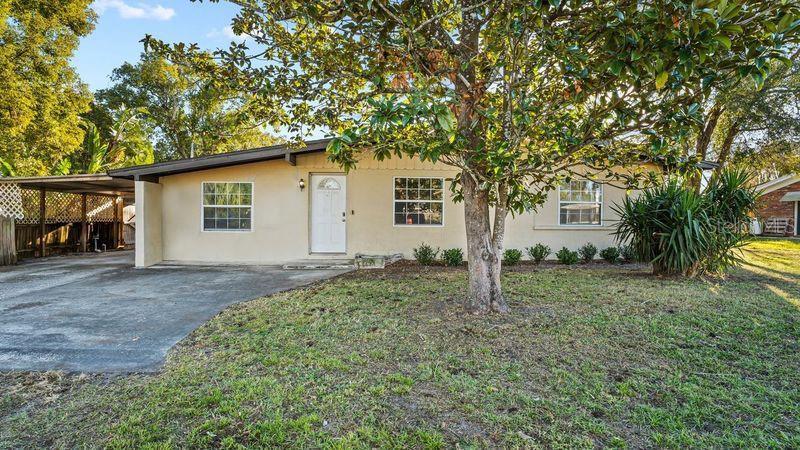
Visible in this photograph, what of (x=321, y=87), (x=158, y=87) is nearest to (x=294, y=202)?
(x=321, y=87)

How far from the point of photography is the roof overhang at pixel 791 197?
65.2ft

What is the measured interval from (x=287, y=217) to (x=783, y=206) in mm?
26172

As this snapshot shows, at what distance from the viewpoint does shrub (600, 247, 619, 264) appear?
9500mm

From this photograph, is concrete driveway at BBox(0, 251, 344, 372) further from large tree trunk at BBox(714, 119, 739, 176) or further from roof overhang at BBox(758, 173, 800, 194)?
roof overhang at BBox(758, 173, 800, 194)

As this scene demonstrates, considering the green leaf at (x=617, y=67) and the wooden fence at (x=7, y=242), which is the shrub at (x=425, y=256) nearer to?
the green leaf at (x=617, y=67)

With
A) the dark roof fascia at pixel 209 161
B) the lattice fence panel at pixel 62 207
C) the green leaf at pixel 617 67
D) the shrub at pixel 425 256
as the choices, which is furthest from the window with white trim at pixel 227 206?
the green leaf at pixel 617 67

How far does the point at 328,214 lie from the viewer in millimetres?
9789

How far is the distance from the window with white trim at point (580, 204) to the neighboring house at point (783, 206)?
16489mm

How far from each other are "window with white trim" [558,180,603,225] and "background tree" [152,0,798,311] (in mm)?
4717

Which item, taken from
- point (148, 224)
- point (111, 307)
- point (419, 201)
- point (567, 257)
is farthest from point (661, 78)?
point (148, 224)

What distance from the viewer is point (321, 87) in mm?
4898

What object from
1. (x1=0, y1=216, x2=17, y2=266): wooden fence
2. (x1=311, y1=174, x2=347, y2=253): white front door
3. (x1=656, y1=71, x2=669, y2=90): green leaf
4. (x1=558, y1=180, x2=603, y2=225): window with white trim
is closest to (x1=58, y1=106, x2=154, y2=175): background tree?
(x1=0, y1=216, x2=17, y2=266): wooden fence

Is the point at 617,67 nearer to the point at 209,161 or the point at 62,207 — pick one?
the point at 209,161

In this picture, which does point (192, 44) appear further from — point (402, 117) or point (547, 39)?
point (547, 39)
